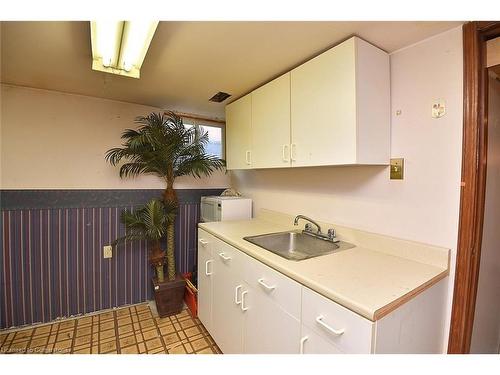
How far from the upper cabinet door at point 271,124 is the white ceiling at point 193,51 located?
11 cm

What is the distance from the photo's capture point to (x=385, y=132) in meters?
1.29

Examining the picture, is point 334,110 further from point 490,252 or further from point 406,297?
point 490,252

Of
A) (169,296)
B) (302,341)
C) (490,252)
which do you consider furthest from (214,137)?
(490,252)

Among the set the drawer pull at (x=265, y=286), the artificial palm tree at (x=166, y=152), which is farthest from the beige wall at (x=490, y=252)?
the artificial palm tree at (x=166, y=152)

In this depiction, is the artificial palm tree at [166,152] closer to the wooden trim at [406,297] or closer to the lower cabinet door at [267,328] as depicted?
the lower cabinet door at [267,328]

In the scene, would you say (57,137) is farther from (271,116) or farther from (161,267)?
(271,116)

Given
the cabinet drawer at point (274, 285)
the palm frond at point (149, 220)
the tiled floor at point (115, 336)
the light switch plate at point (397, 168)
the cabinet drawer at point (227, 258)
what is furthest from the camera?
the palm frond at point (149, 220)

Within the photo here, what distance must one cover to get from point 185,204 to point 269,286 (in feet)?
5.47

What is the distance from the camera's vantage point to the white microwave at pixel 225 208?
2.21 metres

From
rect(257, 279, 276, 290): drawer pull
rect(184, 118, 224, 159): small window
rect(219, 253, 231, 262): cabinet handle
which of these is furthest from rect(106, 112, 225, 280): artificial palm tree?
rect(257, 279, 276, 290): drawer pull

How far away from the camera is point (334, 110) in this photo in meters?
1.23

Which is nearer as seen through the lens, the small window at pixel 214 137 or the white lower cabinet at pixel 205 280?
the white lower cabinet at pixel 205 280

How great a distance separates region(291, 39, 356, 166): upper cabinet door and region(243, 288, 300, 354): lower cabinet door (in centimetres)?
83
